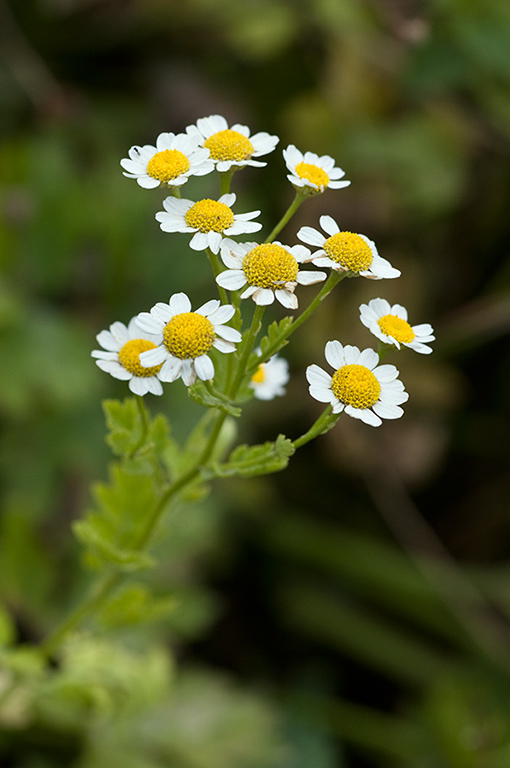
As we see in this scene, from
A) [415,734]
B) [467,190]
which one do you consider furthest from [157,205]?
[415,734]

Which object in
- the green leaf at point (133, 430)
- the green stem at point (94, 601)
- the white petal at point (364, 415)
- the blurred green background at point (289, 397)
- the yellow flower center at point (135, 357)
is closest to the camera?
the white petal at point (364, 415)

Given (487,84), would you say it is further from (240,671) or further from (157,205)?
(240,671)

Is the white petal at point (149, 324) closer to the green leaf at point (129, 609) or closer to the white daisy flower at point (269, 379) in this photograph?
the white daisy flower at point (269, 379)

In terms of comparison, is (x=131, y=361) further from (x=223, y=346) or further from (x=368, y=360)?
(x=368, y=360)

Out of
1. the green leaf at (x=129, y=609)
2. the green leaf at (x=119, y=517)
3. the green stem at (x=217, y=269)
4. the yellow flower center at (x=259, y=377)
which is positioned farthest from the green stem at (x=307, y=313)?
the green leaf at (x=129, y=609)

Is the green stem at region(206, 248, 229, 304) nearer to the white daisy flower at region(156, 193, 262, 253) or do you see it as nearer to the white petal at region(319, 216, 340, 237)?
the white daisy flower at region(156, 193, 262, 253)
